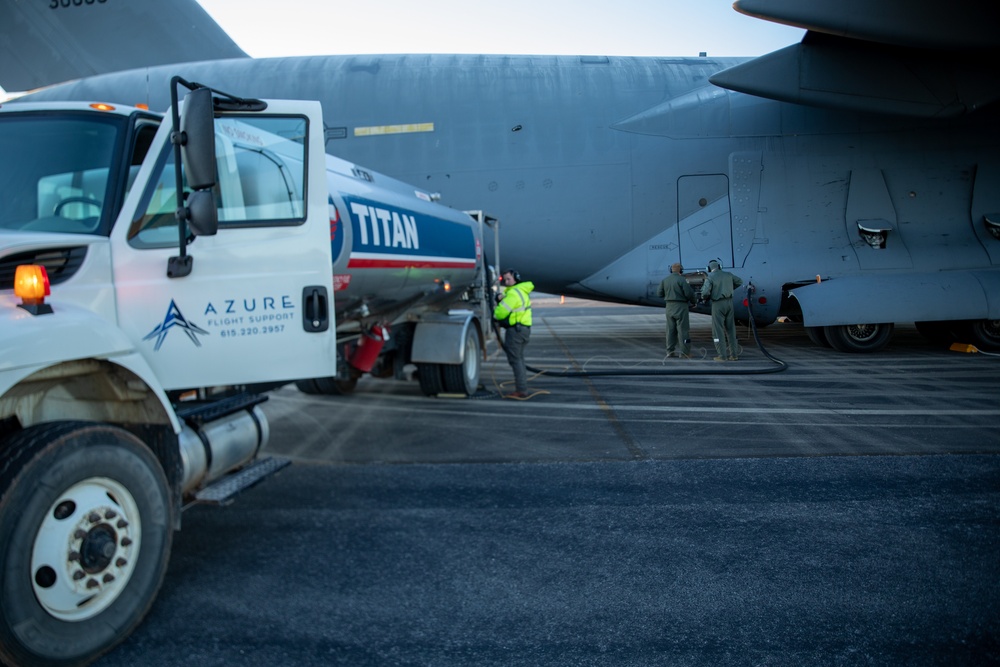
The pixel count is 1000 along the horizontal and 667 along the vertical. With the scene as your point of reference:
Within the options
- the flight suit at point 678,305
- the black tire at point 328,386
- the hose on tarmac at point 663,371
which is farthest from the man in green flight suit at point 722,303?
the black tire at point 328,386

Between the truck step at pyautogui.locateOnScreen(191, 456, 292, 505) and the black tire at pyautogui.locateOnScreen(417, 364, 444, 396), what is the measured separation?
4477 millimetres

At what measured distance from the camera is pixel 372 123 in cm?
1259

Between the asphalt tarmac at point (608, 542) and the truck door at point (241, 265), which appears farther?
the truck door at point (241, 265)

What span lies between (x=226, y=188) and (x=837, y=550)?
4.13m

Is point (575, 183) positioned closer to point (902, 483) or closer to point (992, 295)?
point (992, 295)

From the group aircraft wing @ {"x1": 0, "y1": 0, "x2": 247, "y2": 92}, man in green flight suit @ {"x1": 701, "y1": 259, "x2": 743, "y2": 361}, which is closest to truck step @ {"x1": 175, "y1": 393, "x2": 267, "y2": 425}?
man in green flight suit @ {"x1": 701, "y1": 259, "x2": 743, "y2": 361}

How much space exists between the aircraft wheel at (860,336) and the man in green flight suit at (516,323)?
20.0ft

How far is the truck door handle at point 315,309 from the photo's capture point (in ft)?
13.8

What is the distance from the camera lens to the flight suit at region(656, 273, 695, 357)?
1216 centimetres

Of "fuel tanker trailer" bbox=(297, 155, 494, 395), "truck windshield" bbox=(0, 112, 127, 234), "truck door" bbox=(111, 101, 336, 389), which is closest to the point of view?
"truck windshield" bbox=(0, 112, 127, 234)

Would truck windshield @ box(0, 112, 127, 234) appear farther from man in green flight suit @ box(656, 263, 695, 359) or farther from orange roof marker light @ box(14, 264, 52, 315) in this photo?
man in green flight suit @ box(656, 263, 695, 359)

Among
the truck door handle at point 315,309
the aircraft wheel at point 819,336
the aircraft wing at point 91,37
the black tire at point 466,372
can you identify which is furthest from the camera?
the aircraft wing at point 91,37

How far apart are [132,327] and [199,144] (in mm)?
1050

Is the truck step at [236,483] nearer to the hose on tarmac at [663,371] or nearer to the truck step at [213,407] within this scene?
the truck step at [213,407]
